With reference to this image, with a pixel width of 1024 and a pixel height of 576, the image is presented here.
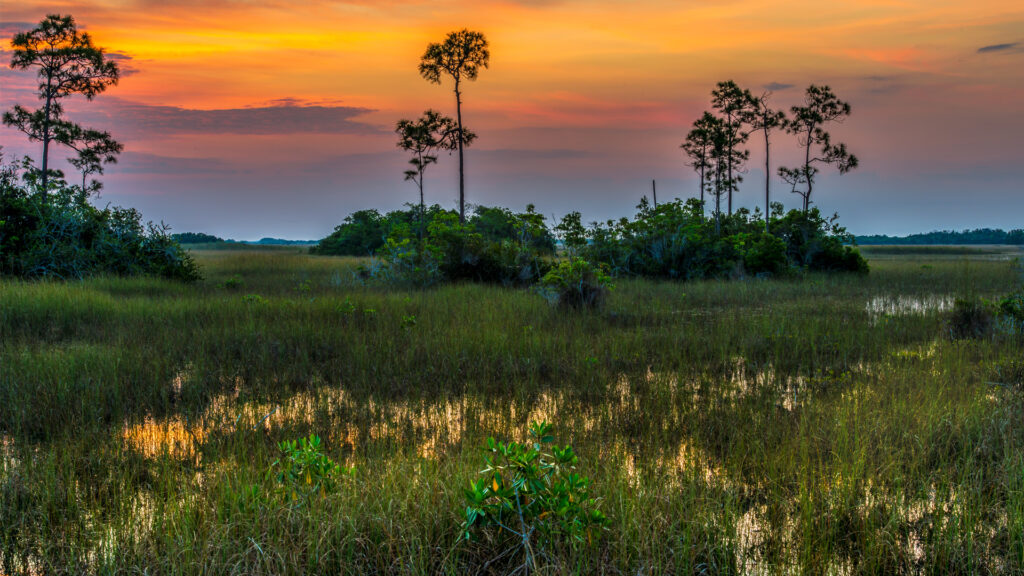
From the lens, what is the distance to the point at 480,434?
15.9ft

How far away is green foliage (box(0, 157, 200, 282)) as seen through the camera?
1454 cm

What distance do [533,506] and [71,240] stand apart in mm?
17514

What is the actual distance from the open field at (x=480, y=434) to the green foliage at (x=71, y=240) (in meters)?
4.50

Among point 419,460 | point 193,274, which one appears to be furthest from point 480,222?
point 419,460

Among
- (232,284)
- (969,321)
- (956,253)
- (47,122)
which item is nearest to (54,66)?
(47,122)

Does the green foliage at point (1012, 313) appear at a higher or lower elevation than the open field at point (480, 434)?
higher

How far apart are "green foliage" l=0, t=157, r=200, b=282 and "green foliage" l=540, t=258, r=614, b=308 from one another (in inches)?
459

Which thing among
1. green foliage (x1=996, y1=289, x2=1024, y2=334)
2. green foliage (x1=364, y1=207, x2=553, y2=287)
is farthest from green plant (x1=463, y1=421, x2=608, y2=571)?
green foliage (x1=364, y1=207, x2=553, y2=287)

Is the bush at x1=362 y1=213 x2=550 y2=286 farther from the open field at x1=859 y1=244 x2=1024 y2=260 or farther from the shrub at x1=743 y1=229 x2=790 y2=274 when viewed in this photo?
the open field at x1=859 y1=244 x2=1024 y2=260

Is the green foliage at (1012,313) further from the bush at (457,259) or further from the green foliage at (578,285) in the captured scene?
the bush at (457,259)

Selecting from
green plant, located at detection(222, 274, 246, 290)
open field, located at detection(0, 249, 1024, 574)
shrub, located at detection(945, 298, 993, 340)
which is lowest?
open field, located at detection(0, 249, 1024, 574)

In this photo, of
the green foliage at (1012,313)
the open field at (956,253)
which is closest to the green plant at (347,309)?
the green foliage at (1012,313)

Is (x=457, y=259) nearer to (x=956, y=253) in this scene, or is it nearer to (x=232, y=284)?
(x=232, y=284)

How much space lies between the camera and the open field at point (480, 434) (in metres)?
2.97
